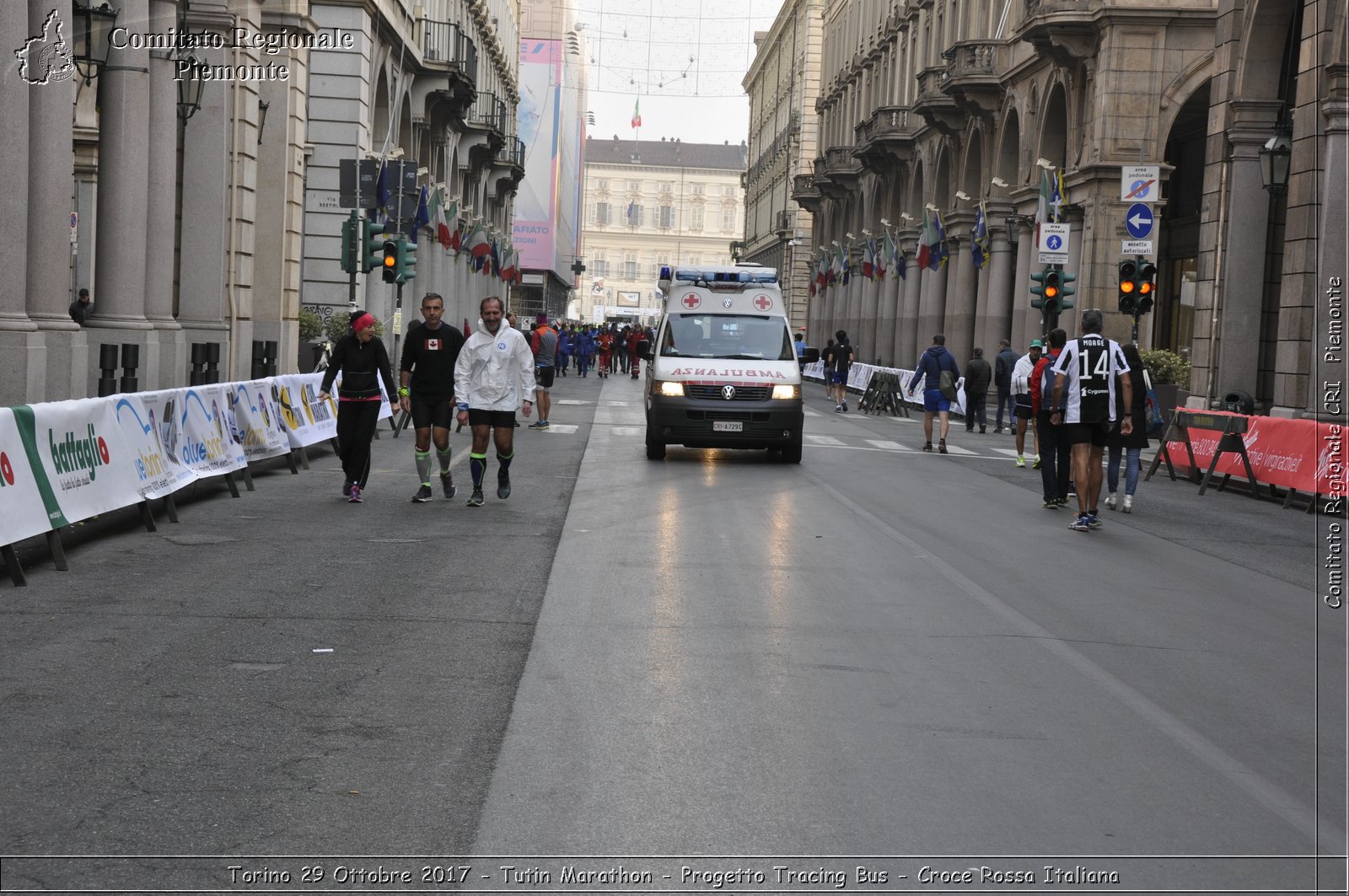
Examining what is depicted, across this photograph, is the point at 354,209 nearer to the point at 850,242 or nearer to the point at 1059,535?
the point at 1059,535

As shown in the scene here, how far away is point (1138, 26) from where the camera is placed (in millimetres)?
35750

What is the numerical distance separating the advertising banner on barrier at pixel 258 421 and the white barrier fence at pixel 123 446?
1 cm

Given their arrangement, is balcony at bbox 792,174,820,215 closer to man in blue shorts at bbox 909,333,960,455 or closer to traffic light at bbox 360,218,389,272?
traffic light at bbox 360,218,389,272

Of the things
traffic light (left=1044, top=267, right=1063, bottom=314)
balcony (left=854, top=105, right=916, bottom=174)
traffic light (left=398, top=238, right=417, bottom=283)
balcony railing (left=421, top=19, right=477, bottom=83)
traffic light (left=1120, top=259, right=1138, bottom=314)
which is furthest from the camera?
balcony (left=854, top=105, right=916, bottom=174)

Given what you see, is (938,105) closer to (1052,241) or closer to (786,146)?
(1052,241)

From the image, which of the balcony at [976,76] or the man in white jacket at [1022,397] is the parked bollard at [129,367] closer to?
the man in white jacket at [1022,397]

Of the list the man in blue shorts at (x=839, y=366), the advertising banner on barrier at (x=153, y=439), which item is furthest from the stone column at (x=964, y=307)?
the advertising banner on barrier at (x=153, y=439)

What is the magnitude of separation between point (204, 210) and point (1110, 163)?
20798 millimetres

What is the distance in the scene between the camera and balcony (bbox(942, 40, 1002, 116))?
4456 cm

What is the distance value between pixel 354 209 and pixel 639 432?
21.5 feet

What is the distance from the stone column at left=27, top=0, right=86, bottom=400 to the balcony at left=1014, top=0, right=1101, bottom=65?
82.6ft

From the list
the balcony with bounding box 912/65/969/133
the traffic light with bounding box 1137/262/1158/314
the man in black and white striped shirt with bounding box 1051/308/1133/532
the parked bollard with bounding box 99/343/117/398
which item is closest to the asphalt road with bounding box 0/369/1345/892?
the man in black and white striped shirt with bounding box 1051/308/1133/532

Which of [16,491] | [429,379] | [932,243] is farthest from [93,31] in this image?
[932,243]

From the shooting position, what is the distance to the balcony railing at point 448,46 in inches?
1628
